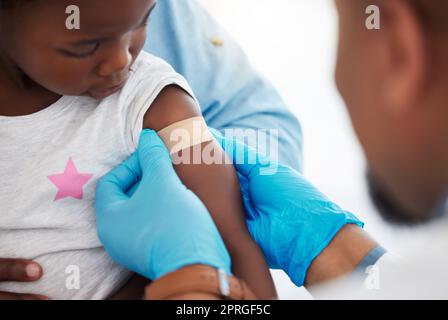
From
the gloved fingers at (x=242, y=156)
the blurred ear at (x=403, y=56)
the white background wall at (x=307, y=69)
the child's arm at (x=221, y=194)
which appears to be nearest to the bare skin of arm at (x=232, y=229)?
the child's arm at (x=221, y=194)

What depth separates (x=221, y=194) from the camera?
0.85 metres

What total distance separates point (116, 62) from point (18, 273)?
342mm

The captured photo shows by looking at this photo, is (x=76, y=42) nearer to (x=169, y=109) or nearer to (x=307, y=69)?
(x=169, y=109)

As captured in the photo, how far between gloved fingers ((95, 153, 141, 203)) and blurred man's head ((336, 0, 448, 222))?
0.42m

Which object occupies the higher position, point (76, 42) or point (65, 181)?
point (76, 42)

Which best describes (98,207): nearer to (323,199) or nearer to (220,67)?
(323,199)

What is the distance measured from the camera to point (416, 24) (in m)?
0.48

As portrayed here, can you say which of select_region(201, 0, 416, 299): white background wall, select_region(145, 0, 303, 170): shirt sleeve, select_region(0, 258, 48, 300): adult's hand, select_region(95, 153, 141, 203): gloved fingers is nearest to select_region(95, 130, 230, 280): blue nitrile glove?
select_region(95, 153, 141, 203): gloved fingers

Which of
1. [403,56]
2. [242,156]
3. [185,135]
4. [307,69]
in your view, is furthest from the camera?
[307,69]

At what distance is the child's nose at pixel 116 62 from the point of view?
811mm

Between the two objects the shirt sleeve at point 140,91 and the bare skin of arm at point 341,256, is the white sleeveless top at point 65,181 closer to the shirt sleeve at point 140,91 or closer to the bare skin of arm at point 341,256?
the shirt sleeve at point 140,91

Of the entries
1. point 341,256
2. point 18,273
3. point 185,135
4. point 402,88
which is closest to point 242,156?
point 185,135

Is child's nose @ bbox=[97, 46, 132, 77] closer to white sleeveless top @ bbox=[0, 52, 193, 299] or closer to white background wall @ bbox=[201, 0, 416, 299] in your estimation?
white sleeveless top @ bbox=[0, 52, 193, 299]

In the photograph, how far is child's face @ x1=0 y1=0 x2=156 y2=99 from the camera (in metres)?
0.76
